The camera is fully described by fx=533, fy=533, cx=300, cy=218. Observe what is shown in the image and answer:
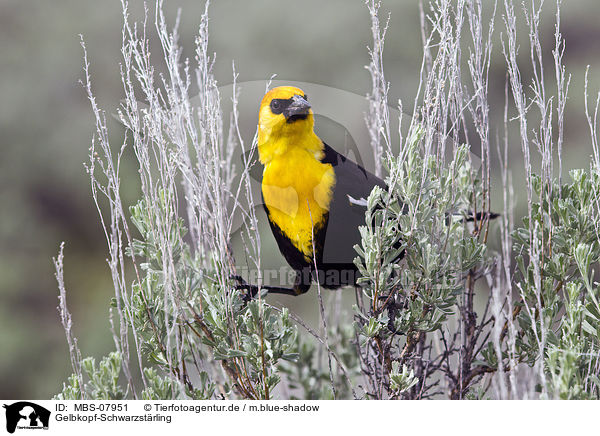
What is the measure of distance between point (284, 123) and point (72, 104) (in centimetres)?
297

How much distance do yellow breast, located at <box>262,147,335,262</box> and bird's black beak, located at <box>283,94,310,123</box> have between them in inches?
3.8

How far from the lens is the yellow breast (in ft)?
5.41

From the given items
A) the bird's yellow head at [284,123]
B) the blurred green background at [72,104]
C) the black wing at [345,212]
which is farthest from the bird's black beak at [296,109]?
the blurred green background at [72,104]

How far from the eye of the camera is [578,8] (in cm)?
297

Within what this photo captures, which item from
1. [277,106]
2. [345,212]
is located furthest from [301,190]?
[277,106]

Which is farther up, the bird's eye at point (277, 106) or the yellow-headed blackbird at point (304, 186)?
the bird's eye at point (277, 106)

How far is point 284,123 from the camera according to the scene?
1645mm

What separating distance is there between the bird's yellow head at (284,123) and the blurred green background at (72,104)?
5.11 feet
